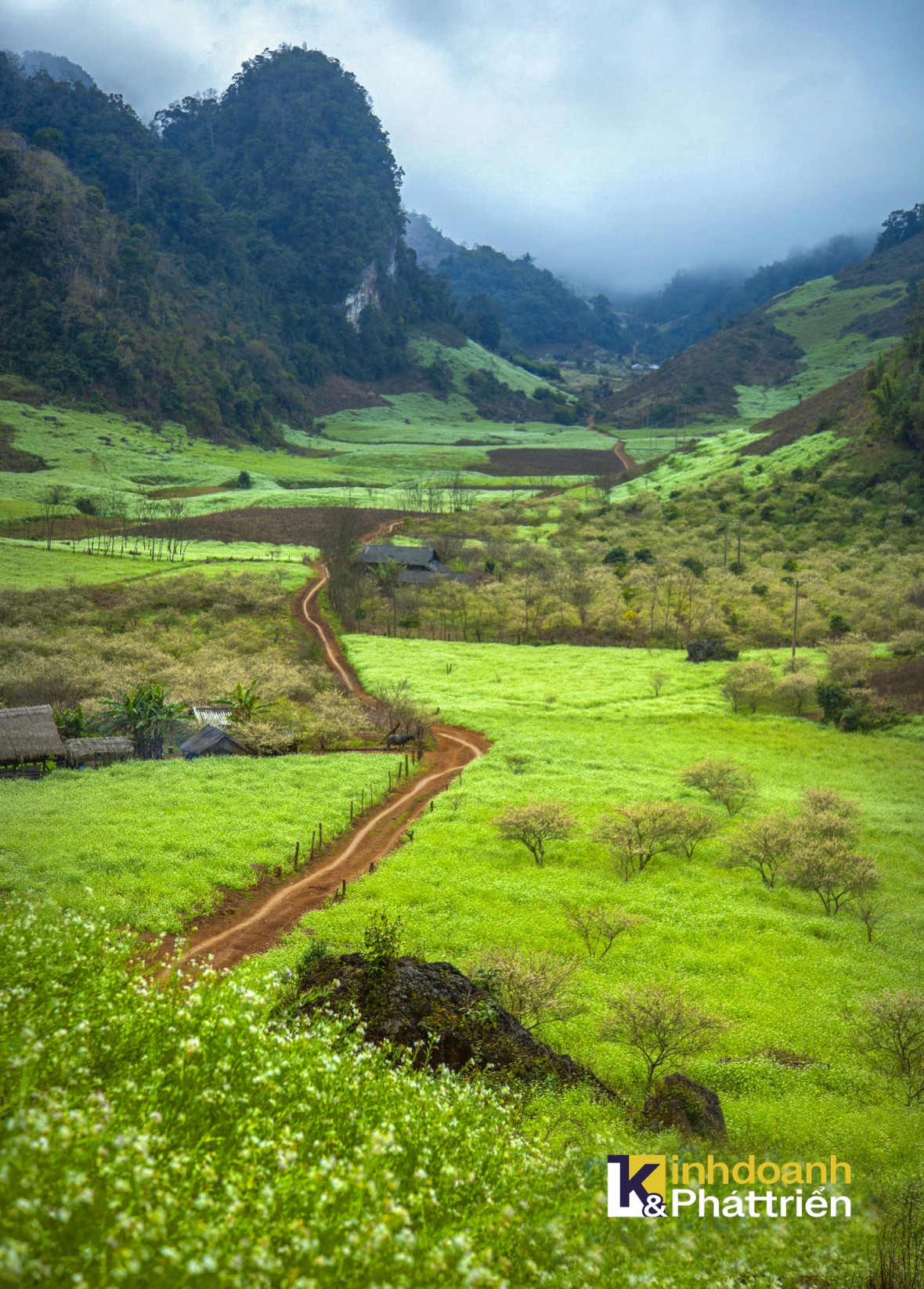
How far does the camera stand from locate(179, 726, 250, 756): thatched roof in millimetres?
41781

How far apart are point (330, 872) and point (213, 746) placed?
54.6ft

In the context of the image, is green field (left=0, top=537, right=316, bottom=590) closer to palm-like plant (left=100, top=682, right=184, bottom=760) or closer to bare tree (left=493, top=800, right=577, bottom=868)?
palm-like plant (left=100, top=682, right=184, bottom=760)

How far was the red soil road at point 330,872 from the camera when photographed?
71.6 ft

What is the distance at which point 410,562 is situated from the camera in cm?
9869

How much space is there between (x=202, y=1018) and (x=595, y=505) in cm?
14502

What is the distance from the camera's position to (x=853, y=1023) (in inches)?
781

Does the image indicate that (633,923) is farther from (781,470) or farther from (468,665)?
(781,470)

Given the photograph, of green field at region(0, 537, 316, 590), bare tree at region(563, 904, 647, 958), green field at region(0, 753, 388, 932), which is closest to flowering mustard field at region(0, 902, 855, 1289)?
green field at region(0, 753, 388, 932)

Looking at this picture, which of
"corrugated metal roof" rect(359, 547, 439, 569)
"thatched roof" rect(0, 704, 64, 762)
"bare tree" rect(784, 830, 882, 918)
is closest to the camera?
"bare tree" rect(784, 830, 882, 918)

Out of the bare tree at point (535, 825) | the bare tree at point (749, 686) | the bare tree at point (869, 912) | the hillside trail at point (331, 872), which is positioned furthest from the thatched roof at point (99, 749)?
the bare tree at point (749, 686)

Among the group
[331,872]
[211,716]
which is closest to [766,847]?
[331,872]

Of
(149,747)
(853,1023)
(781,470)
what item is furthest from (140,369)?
(853,1023)

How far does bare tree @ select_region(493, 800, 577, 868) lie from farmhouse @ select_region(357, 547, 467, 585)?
64493 mm

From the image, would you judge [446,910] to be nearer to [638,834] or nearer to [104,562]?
[638,834]
